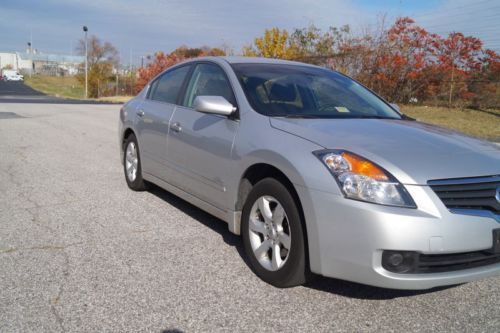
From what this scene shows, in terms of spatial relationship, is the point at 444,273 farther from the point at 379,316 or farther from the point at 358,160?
the point at 358,160

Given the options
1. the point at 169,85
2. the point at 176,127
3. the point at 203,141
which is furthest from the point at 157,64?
the point at 203,141

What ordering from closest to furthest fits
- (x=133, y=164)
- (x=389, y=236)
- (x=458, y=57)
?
1. (x=389, y=236)
2. (x=133, y=164)
3. (x=458, y=57)

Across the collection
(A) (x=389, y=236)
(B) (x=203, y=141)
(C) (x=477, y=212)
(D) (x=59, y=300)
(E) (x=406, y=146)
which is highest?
(E) (x=406, y=146)

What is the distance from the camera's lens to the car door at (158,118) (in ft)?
17.1

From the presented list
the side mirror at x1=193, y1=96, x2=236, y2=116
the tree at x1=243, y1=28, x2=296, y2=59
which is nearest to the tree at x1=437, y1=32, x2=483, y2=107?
the tree at x1=243, y1=28, x2=296, y2=59

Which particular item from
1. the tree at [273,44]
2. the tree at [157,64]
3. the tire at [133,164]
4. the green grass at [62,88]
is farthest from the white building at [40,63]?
the tire at [133,164]

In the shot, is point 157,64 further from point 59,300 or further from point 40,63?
point 40,63

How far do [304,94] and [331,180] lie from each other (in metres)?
1.54

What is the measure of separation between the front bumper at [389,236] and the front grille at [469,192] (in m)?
0.07

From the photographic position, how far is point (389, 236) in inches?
A: 113

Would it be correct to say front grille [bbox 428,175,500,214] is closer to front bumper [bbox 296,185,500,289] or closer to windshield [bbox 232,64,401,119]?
front bumper [bbox 296,185,500,289]

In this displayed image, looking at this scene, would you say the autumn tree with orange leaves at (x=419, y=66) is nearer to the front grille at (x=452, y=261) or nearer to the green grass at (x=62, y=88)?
the front grille at (x=452, y=261)

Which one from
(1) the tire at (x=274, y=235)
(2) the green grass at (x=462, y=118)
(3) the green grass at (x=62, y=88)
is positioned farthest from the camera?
(3) the green grass at (x=62, y=88)

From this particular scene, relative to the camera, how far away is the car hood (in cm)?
305
